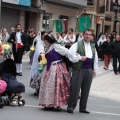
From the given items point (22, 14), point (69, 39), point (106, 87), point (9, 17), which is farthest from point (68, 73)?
point (22, 14)

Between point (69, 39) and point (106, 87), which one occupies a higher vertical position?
point (69, 39)

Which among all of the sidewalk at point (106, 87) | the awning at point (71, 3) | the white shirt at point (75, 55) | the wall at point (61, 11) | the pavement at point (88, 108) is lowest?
the sidewalk at point (106, 87)

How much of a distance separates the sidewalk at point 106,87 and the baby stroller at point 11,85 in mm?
3378

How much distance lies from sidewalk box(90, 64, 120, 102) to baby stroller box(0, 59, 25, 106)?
3.38 meters

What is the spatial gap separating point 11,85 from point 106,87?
5.38 m

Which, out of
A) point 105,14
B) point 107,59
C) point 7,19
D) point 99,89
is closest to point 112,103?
point 99,89

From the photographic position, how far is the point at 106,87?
524 inches

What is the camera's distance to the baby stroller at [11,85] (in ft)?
28.3

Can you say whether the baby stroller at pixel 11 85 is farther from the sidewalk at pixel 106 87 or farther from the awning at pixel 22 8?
the awning at pixel 22 8

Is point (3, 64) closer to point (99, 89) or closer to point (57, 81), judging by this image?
point (57, 81)

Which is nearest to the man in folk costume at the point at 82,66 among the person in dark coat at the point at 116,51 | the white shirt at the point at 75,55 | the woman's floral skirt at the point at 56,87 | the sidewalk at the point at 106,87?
the white shirt at the point at 75,55

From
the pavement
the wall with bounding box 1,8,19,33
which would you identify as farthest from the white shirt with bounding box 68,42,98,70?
the wall with bounding box 1,8,19,33

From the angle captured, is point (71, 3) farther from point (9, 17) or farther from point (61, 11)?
point (9, 17)

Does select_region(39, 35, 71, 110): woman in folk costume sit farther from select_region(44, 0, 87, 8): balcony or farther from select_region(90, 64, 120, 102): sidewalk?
select_region(44, 0, 87, 8): balcony
